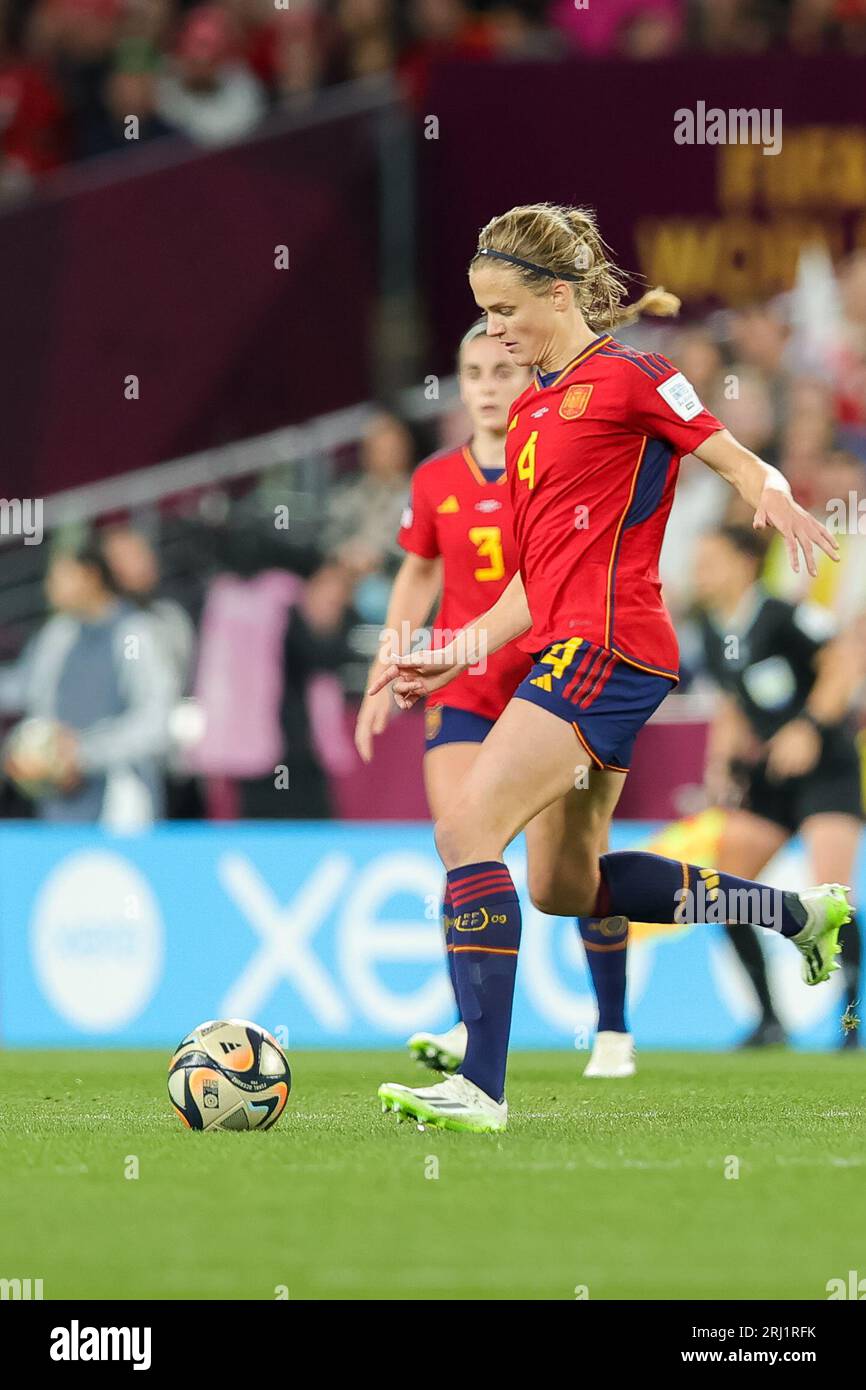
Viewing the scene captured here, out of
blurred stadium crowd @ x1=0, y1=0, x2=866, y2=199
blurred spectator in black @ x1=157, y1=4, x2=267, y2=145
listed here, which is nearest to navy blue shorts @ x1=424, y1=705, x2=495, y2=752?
blurred stadium crowd @ x1=0, y1=0, x2=866, y2=199

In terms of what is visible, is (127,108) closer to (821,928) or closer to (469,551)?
(469,551)

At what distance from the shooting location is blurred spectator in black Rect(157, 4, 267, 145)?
47.3 ft

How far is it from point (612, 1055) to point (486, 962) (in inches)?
85.4

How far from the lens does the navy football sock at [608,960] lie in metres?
7.61

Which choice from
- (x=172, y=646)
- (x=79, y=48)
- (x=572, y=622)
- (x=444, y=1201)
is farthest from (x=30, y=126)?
(x=444, y=1201)

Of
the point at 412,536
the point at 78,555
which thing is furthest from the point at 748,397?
the point at 412,536

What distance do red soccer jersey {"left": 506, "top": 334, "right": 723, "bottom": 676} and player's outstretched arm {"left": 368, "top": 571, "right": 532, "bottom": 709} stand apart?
25cm

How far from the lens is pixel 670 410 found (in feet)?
19.3

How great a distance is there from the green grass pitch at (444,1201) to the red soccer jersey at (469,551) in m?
1.40

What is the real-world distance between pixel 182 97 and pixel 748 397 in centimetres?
466

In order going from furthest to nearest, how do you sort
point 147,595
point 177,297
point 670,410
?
1. point 177,297
2. point 147,595
3. point 670,410

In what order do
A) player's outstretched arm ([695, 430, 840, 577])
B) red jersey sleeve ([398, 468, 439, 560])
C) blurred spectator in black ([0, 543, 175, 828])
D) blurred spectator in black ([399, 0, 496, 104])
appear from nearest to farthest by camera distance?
player's outstretched arm ([695, 430, 840, 577]), red jersey sleeve ([398, 468, 439, 560]), blurred spectator in black ([0, 543, 175, 828]), blurred spectator in black ([399, 0, 496, 104])

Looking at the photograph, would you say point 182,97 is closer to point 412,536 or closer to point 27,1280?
point 412,536

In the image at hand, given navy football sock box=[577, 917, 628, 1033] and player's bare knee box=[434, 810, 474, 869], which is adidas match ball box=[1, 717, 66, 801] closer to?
navy football sock box=[577, 917, 628, 1033]
